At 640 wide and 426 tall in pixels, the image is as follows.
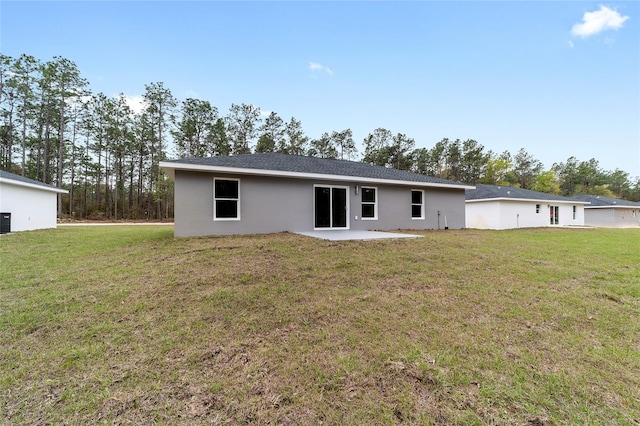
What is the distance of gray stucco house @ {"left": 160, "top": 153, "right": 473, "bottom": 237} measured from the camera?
28.3 feet

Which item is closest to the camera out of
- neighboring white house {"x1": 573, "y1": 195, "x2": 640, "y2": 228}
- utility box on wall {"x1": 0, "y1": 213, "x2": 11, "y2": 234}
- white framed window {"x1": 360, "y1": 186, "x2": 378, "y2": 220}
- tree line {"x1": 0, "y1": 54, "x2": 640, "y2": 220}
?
white framed window {"x1": 360, "y1": 186, "x2": 378, "y2": 220}

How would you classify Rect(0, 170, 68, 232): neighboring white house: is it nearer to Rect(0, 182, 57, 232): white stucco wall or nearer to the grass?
Rect(0, 182, 57, 232): white stucco wall

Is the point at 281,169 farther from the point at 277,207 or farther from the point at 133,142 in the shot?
the point at 133,142

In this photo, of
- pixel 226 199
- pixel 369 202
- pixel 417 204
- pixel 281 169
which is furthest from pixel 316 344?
pixel 417 204

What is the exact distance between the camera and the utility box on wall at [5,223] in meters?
11.3

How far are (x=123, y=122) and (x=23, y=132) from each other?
763 cm

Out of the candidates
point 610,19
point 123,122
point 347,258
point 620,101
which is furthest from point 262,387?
point 123,122

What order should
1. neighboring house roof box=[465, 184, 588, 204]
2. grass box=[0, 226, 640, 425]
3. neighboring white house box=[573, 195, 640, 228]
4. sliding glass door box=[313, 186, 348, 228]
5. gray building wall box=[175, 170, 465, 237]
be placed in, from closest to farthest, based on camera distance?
1. grass box=[0, 226, 640, 425]
2. gray building wall box=[175, 170, 465, 237]
3. sliding glass door box=[313, 186, 348, 228]
4. neighboring house roof box=[465, 184, 588, 204]
5. neighboring white house box=[573, 195, 640, 228]

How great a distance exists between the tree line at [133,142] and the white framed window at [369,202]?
883 inches

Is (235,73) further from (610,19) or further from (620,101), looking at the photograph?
(620,101)

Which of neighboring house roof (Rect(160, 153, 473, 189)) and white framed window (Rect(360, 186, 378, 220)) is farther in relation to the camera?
white framed window (Rect(360, 186, 378, 220))

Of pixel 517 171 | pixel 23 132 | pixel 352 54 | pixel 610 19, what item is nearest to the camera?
pixel 610 19

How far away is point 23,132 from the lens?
2428 cm

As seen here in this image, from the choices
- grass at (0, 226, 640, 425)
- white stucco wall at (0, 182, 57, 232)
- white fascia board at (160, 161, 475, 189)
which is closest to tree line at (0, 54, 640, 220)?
white stucco wall at (0, 182, 57, 232)
